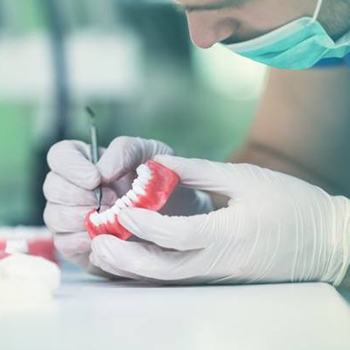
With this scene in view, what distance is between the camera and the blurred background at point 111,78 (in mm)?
1747

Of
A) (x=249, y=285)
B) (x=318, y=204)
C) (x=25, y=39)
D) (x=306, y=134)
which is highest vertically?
(x=25, y=39)

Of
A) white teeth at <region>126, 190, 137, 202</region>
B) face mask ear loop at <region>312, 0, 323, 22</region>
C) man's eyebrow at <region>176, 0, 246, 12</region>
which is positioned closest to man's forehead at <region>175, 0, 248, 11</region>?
man's eyebrow at <region>176, 0, 246, 12</region>

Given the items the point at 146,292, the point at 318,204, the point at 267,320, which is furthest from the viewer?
the point at 318,204

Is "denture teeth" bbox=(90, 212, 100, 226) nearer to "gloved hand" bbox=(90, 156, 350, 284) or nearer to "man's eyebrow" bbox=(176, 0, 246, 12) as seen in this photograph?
"gloved hand" bbox=(90, 156, 350, 284)

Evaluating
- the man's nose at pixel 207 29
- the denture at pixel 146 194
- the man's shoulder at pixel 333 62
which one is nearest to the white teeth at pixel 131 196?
the denture at pixel 146 194

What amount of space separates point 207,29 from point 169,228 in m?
0.44

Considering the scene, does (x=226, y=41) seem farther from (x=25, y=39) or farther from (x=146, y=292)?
(x=146, y=292)

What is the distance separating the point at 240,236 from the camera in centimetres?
163

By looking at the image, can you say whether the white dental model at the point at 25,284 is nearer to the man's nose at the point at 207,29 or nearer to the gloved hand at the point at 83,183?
the gloved hand at the point at 83,183

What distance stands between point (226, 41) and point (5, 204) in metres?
0.59

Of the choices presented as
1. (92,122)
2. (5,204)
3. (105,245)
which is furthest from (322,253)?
(5,204)

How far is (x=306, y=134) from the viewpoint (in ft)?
5.90

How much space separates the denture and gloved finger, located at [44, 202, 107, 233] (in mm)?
62

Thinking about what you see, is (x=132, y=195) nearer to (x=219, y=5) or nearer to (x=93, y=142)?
(x=93, y=142)
